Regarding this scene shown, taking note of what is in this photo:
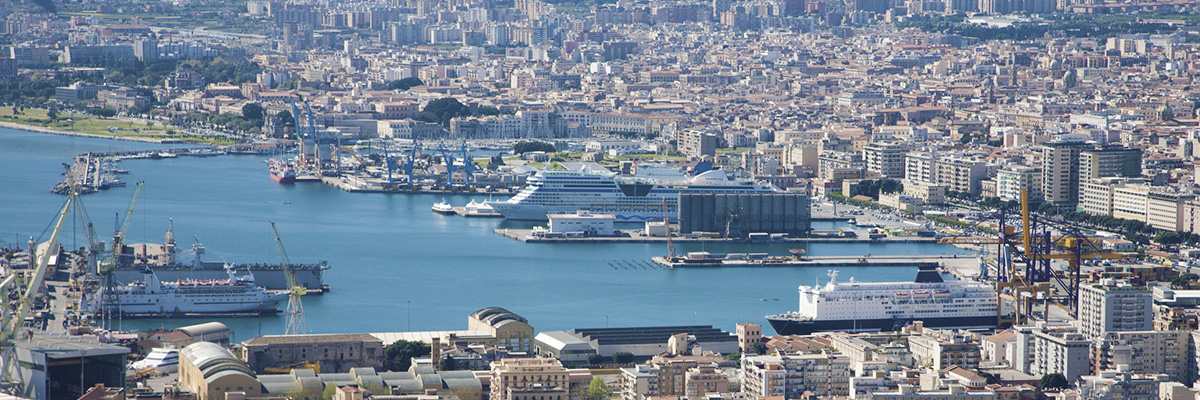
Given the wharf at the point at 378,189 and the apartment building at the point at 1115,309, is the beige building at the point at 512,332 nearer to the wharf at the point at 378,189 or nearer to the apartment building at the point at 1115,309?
the apartment building at the point at 1115,309

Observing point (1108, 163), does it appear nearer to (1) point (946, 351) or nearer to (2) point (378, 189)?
(2) point (378, 189)

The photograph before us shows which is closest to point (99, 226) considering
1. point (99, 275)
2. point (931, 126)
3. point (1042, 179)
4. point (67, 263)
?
point (67, 263)

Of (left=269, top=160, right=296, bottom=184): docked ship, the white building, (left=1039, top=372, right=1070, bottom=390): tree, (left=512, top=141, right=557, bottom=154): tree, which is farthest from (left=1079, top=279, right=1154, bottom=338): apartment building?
(left=512, top=141, right=557, bottom=154): tree

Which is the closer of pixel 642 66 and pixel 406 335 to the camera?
pixel 406 335

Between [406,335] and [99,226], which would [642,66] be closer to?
[99,226]

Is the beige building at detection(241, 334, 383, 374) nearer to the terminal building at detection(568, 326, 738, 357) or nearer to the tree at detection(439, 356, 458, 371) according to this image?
the tree at detection(439, 356, 458, 371)

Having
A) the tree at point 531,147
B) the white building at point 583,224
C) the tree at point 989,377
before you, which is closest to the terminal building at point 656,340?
the tree at point 989,377
